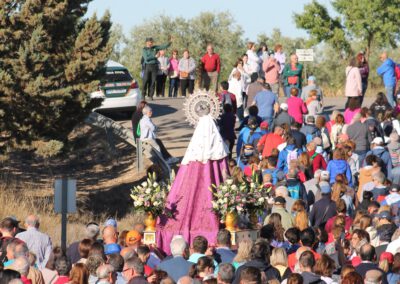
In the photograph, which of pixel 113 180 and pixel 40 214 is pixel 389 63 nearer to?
pixel 113 180

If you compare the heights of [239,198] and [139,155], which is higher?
[239,198]

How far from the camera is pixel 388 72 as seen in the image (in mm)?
35562

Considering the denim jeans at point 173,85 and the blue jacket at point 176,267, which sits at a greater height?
the denim jeans at point 173,85

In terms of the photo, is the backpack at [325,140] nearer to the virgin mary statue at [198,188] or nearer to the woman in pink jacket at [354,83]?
→ the woman in pink jacket at [354,83]

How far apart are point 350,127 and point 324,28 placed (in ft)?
108

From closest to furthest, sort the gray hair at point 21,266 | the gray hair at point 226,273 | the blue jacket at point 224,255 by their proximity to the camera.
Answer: the gray hair at point 226,273 < the gray hair at point 21,266 < the blue jacket at point 224,255

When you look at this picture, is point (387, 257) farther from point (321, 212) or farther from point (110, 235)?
point (321, 212)

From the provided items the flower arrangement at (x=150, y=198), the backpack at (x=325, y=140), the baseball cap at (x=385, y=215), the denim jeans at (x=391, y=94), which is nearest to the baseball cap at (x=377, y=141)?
the backpack at (x=325, y=140)

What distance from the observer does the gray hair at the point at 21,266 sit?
14.4m

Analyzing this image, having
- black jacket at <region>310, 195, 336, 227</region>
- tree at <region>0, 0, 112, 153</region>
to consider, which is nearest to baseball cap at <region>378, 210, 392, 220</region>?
black jacket at <region>310, 195, 336, 227</region>

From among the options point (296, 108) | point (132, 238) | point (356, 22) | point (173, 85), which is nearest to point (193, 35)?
point (356, 22)

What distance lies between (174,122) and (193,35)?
3460cm

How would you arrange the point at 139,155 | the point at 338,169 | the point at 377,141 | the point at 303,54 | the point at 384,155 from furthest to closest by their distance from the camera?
the point at 303,54 → the point at 139,155 → the point at 377,141 → the point at 384,155 → the point at 338,169

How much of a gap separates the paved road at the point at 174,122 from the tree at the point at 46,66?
3.05 metres
